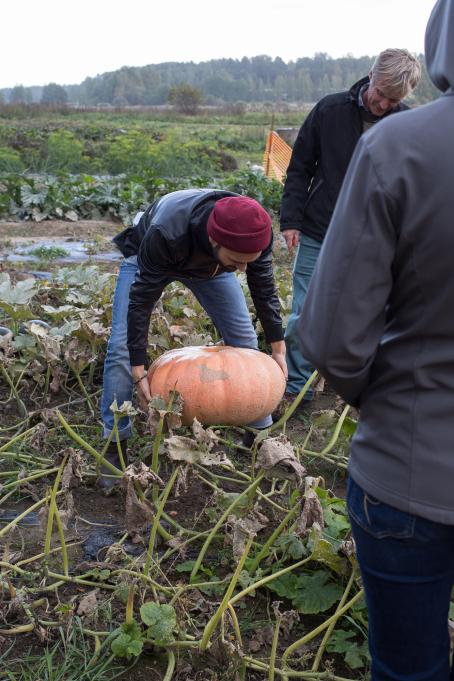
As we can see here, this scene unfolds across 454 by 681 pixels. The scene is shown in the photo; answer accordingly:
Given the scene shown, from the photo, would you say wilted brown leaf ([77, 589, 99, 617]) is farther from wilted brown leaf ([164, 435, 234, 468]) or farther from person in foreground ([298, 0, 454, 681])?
person in foreground ([298, 0, 454, 681])

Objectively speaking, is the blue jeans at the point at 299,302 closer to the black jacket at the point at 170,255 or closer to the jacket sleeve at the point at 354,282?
the black jacket at the point at 170,255

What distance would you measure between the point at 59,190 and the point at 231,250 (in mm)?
9196

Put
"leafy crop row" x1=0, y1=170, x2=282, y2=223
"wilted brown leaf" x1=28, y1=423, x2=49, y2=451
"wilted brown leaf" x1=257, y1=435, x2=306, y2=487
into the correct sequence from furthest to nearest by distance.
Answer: "leafy crop row" x1=0, y1=170, x2=282, y2=223, "wilted brown leaf" x1=28, y1=423, x2=49, y2=451, "wilted brown leaf" x1=257, y1=435, x2=306, y2=487

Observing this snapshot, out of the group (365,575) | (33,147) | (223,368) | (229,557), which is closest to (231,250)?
(223,368)

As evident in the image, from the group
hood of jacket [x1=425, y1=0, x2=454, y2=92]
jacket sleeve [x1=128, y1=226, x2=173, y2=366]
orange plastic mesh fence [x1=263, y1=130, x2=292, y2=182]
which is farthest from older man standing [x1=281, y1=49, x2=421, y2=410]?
orange plastic mesh fence [x1=263, y1=130, x2=292, y2=182]

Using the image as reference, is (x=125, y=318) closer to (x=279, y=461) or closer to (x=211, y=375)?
(x=211, y=375)

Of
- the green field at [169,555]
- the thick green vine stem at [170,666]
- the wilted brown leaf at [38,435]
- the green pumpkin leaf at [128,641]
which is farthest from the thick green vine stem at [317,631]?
the wilted brown leaf at [38,435]

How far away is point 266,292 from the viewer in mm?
3369

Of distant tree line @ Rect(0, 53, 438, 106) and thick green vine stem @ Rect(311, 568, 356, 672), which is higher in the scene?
thick green vine stem @ Rect(311, 568, 356, 672)

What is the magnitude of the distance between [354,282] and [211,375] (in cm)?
188

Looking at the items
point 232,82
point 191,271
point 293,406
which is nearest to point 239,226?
point 191,271

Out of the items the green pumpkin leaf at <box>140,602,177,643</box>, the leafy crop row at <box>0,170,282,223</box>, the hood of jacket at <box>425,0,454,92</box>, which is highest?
the hood of jacket at <box>425,0,454,92</box>

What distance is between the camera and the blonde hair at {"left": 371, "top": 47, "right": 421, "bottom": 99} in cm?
345

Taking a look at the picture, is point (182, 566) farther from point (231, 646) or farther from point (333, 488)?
point (333, 488)
